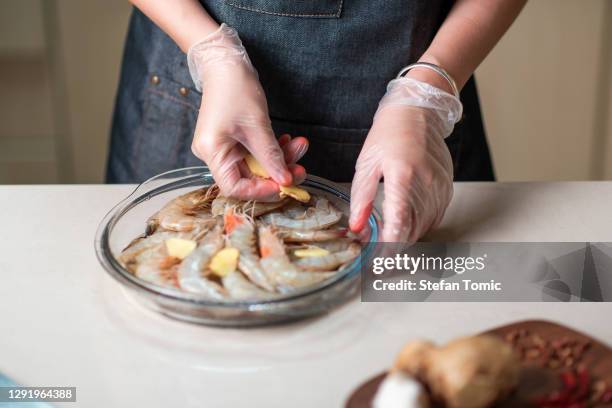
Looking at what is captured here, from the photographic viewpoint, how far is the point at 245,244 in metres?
1.09

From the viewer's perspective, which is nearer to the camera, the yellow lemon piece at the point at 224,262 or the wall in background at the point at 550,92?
the yellow lemon piece at the point at 224,262

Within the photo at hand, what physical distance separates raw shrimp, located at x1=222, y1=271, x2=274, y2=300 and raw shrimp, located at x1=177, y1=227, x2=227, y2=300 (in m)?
0.01

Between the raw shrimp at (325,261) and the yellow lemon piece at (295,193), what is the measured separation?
0.51 ft

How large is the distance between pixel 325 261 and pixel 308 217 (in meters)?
0.14

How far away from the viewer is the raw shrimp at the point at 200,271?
100 centimetres

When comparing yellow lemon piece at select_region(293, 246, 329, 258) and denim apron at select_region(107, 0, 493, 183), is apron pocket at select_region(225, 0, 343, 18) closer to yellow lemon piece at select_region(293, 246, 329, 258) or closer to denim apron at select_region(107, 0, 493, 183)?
denim apron at select_region(107, 0, 493, 183)

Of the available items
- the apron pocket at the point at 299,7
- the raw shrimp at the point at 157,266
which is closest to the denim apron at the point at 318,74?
the apron pocket at the point at 299,7

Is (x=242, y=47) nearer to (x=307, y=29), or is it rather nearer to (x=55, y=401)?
(x=307, y=29)

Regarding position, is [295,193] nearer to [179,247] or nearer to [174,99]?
[179,247]

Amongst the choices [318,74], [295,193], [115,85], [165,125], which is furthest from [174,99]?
[115,85]

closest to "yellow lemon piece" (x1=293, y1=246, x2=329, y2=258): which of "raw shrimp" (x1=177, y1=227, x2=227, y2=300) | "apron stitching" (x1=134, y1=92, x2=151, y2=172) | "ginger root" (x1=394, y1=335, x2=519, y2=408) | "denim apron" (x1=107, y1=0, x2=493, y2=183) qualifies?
"raw shrimp" (x1=177, y1=227, x2=227, y2=300)

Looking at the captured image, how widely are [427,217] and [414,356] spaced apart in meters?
0.41

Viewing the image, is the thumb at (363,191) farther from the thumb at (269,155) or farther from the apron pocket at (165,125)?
the apron pocket at (165,125)

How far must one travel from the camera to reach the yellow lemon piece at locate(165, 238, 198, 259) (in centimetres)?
109
